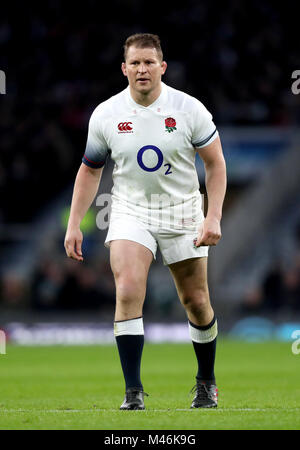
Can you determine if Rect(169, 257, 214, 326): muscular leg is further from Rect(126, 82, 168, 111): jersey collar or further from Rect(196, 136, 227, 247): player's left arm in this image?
Rect(126, 82, 168, 111): jersey collar

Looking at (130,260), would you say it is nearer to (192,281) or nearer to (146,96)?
(192,281)

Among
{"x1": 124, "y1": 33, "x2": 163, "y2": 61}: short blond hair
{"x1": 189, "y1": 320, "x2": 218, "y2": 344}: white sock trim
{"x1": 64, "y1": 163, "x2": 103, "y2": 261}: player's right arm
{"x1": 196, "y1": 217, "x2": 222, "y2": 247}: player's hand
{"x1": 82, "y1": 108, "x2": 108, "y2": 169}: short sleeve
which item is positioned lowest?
{"x1": 189, "y1": 320, "x2": 218, "y2": 344}: white sock trim

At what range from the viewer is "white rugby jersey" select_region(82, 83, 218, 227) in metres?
6.66

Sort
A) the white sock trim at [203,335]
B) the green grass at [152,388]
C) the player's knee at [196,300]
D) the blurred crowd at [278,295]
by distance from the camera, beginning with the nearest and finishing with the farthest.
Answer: the green grass at [152,388] < the player's knee at [196,300] < the white sock trim at [203,335] < the blurred crowd at [278,295]

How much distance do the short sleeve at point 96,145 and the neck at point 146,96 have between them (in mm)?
263

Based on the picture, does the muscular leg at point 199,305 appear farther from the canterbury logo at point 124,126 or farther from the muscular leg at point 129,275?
the canterbury logo at point 124,126

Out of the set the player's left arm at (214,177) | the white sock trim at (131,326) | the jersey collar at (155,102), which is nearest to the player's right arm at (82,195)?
the jersey collar at (155,102)

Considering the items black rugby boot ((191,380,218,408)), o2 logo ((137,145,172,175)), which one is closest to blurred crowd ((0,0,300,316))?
black rugby boot ((191,380,218,408))

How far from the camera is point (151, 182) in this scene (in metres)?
6.69

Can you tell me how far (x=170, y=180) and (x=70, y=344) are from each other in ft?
38.1

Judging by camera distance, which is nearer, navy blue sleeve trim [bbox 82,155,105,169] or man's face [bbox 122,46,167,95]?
man's face [bbox 122,46,167,95]

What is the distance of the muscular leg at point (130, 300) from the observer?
639 cm

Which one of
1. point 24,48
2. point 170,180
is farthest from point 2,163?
point 170,180

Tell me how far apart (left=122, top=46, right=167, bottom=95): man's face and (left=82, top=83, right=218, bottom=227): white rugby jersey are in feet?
0.51
